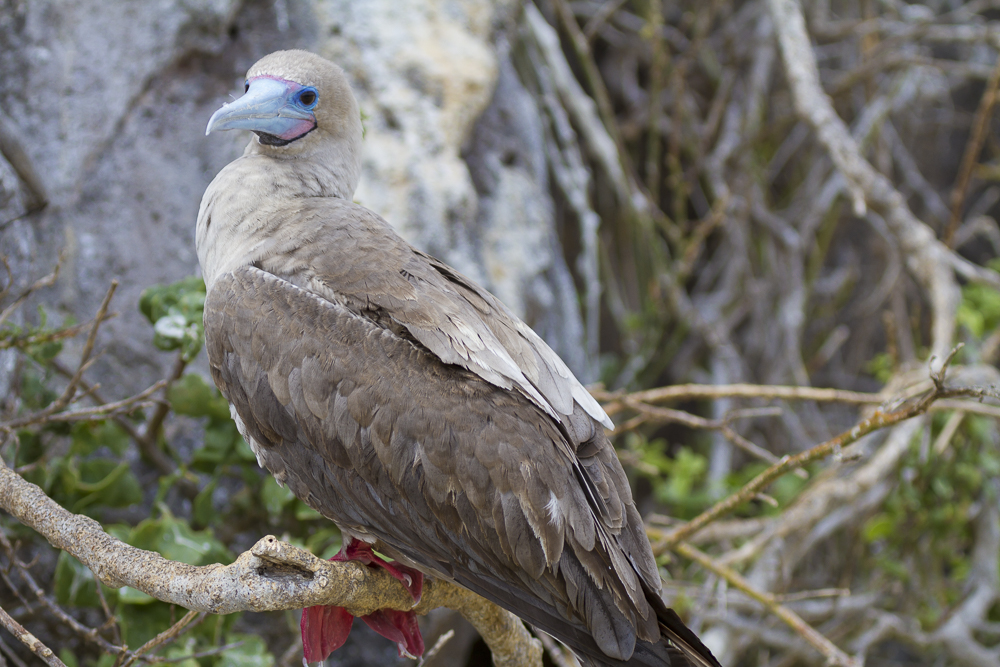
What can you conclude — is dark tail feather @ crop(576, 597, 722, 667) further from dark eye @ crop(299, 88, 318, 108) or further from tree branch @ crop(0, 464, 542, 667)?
dark eye @ crop(299, 88, 318, 108)

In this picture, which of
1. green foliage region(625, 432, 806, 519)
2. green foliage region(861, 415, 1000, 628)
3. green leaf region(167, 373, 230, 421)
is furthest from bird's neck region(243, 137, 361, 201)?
green foliage region(861, 415, 1000, 628)

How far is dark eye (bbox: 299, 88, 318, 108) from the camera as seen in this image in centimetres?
204

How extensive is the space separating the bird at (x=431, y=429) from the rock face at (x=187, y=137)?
95 cm

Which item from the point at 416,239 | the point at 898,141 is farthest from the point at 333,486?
the point at 898,141

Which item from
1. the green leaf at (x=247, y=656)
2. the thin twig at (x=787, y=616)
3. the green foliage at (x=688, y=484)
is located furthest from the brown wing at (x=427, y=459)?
the green foliage at (x=688, y=484)

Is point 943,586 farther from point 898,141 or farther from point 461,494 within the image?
point 461,494

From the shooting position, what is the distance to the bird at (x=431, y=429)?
1634 mm

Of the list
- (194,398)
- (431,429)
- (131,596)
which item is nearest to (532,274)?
(194,398)

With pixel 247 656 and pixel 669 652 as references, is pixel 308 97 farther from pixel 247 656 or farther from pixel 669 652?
pixel 669 652

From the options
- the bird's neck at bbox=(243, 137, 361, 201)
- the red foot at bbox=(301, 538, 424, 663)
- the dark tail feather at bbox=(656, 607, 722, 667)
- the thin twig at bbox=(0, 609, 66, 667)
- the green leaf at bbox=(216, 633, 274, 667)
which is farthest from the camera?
the bird's neck at bbox=(243, 137, 361, 201)

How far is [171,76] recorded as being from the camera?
9.40 feet

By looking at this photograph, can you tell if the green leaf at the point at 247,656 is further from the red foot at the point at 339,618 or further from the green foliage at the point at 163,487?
the red foot at the point at 339,618

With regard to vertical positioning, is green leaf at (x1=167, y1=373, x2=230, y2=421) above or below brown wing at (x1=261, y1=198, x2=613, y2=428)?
below

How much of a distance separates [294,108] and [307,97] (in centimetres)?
5
